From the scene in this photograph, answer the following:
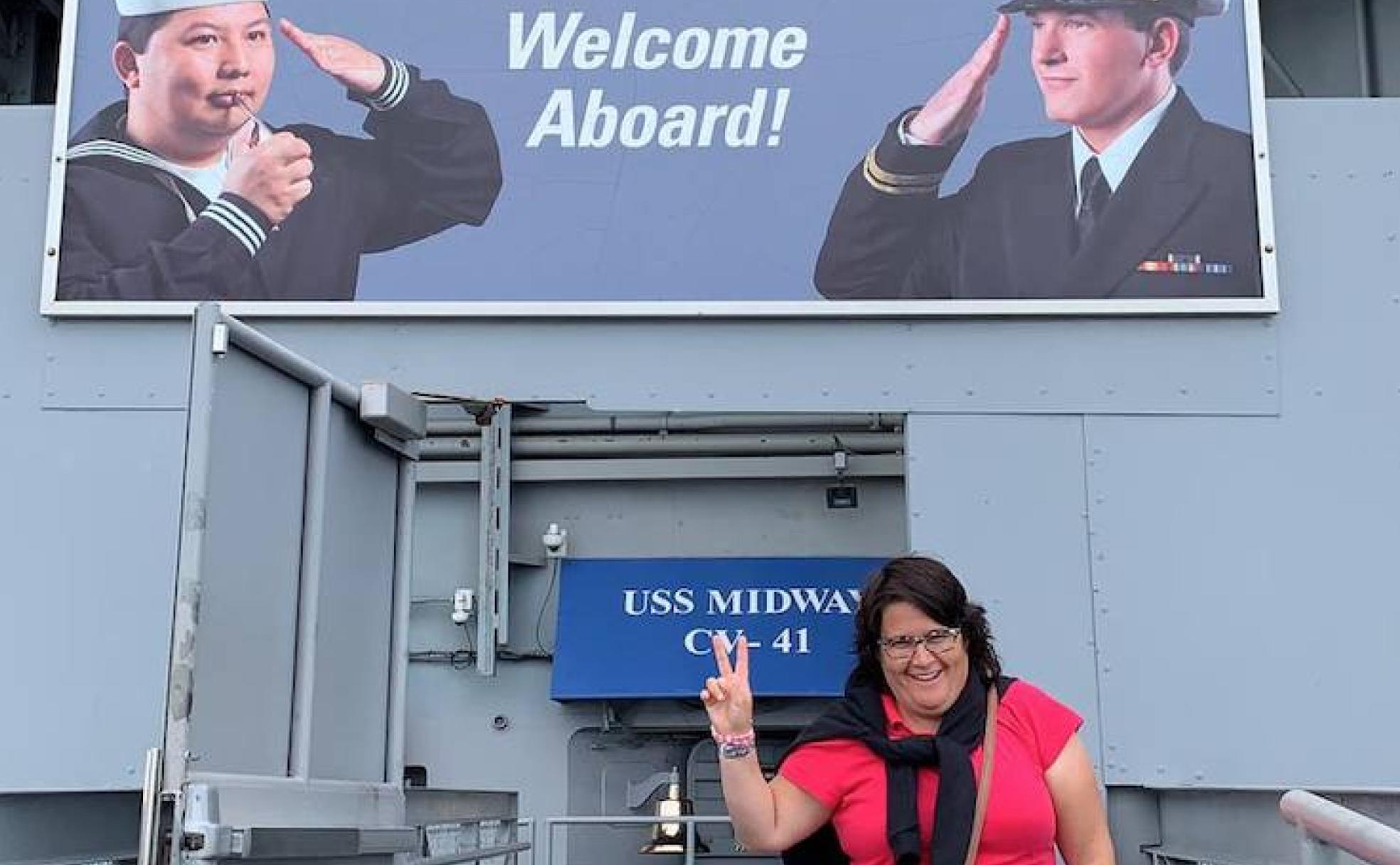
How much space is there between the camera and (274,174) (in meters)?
5.09

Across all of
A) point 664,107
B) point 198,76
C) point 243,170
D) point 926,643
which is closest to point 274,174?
point 243,170

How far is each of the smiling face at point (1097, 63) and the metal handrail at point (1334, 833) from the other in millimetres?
3286

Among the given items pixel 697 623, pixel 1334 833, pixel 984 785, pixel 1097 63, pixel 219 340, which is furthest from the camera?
pixel 697 623

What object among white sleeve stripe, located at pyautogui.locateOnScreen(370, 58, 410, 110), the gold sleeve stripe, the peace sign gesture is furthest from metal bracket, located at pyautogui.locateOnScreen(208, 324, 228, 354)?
the gold sleeve stripe

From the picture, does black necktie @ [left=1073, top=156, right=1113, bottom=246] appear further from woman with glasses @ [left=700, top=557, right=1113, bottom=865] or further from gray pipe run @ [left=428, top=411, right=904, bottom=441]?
woman with glasses @ [left=700, top=557, right=1113, bottom=865]

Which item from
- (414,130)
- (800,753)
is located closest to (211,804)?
(800,753)

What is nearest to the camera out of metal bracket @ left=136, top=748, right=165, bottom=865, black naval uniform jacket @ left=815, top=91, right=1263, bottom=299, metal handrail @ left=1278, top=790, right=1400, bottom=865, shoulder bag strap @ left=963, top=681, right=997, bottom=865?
metal handrail @ left=1278, top=790, right=1400, bottom=865

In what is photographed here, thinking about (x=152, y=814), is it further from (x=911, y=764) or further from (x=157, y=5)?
(x=157, y=5)

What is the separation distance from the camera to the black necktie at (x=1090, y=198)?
198 inches

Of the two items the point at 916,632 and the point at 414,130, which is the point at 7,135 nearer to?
the point at 414,130

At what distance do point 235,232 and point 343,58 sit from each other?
71 cm

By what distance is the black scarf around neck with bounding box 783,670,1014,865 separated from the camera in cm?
229

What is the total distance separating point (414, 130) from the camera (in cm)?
514

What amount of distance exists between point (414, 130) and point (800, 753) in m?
3.29
